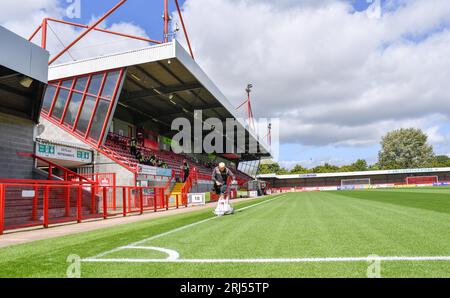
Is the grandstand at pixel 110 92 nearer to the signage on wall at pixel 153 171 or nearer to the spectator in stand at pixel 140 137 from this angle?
the signage on wall at pixel 153 171

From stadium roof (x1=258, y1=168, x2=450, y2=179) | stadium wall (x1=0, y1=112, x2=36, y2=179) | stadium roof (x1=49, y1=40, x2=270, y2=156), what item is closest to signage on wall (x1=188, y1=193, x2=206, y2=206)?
stadium roof (x1=49, y1=40, x2=270, y2=156)

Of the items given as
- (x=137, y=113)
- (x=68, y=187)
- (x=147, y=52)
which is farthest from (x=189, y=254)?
(x=137, y=113)

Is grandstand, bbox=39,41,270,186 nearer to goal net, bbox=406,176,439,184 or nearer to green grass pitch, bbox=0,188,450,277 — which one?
green grass pitch, bbox=0,188,450,277

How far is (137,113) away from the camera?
105ft

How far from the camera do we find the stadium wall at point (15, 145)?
13859 mm

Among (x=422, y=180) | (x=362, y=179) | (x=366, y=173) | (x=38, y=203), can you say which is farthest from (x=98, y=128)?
(x=422, y=180)

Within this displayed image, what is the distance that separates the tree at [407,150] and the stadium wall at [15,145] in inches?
3339

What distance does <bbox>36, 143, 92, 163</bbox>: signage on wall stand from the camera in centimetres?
1612

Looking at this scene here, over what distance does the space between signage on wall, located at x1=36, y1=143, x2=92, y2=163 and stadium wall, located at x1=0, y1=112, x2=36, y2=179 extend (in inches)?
28.4

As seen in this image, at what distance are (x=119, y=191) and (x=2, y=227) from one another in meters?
6.48

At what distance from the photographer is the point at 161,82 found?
2527 cm

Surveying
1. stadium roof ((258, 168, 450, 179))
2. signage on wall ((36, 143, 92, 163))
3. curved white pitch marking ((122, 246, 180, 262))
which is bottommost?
curved white pitch marking ((122, 246, 180, 262))
